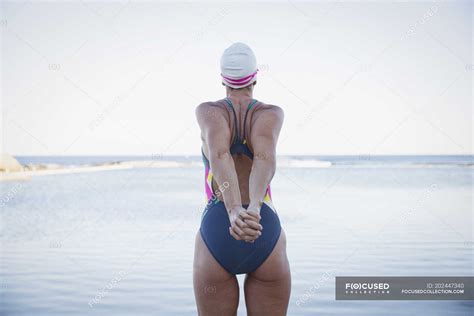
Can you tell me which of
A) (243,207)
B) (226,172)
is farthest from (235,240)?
(226,172)

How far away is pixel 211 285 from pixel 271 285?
17 centimetres

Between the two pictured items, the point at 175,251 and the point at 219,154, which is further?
→ the point at 175,251

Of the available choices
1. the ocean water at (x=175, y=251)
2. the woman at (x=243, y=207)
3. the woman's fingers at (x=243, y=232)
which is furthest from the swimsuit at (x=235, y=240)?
the ocean water at (x=175, y=251)

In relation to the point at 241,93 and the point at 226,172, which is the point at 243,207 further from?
the point at 241,93

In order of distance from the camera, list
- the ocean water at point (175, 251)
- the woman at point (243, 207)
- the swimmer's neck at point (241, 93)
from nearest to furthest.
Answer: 1. the woman at point (243, 207)
2. the swimmer's neck at point (241, 93)
3. the ocean water at point (175, 251)

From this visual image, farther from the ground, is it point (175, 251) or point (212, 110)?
point (175, 251)

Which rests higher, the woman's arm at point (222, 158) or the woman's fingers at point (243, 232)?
the woman's arm at point (222, 158)

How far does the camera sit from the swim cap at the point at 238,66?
4.71 ft

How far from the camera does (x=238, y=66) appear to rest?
4.70 feet

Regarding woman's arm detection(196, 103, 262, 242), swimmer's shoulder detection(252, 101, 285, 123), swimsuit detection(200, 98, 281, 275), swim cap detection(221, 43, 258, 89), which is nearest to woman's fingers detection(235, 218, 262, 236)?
woman's arm detection(196, 103, 262, 242)

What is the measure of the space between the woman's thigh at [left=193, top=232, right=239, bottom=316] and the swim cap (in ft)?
1.46

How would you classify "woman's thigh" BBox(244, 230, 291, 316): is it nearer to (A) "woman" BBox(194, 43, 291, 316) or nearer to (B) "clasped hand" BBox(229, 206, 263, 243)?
(A) "woman" BBox(194, 43, 291, 316)

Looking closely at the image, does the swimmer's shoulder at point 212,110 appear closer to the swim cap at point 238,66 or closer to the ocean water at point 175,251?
the swim cap at point 238,66

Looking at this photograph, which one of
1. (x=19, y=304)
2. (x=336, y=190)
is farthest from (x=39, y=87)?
(x=19, y=304)
